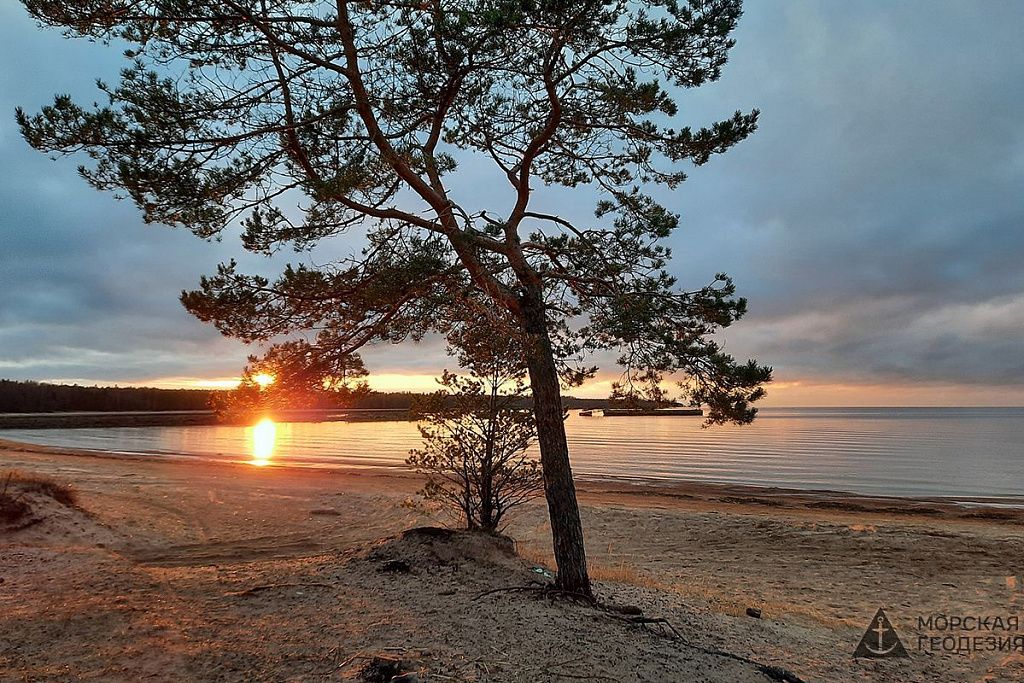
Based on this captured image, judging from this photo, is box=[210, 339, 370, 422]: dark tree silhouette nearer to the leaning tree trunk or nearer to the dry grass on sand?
the leaning tree trunk

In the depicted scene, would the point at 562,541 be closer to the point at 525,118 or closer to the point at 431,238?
the point at 431,238

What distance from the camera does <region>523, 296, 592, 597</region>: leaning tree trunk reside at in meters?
6.79

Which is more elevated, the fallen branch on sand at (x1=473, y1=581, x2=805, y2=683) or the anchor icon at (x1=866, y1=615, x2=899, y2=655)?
the fallen branch on sand at (x1=473, y1=581, x2=805, y2=683)

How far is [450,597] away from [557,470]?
1.80 m

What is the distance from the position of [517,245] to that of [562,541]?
3406mm

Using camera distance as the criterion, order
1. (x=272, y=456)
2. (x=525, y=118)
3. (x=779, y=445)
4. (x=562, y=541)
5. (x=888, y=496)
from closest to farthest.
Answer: (x=562, y=541), (x=525, y=118), (x=888, y=496), (x=272, y=456), (x=779, y=445)

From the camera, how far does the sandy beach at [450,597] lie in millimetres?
4988

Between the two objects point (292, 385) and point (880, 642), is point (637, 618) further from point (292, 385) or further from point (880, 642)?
point (292, 385)

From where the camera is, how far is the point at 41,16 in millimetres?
6121

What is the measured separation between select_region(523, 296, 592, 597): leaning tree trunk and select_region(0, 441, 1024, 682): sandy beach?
0.44m

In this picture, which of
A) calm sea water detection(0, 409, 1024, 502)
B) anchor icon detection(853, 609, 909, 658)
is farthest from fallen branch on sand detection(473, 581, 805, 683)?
calm sea water detection(0, 409, 1024, 502)

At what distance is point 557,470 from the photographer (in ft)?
22.2

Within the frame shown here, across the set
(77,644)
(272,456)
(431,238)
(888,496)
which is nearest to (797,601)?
(431,238)

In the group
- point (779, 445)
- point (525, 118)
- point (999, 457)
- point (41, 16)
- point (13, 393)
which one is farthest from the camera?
point (13, 393)
